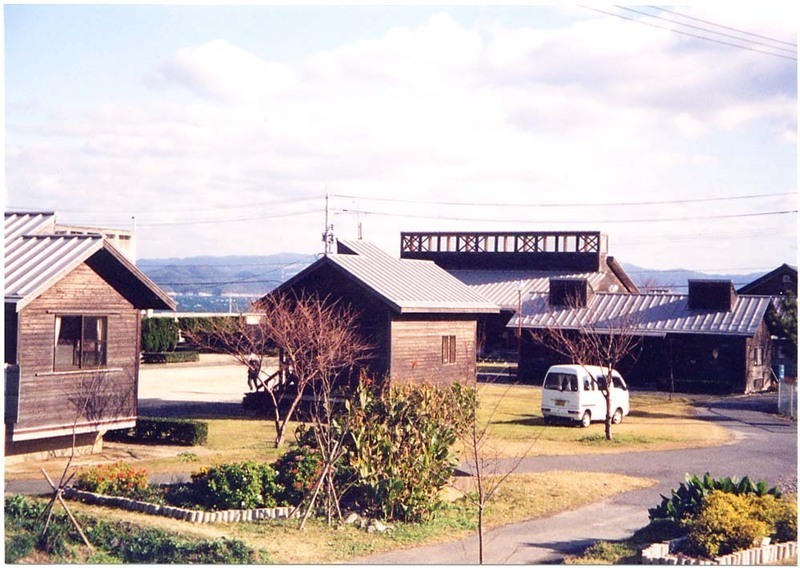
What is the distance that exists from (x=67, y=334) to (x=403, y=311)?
9.38 metres

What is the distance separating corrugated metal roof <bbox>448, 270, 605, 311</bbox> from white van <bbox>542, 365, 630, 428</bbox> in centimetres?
2041

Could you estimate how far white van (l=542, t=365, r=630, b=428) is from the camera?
90.0ft

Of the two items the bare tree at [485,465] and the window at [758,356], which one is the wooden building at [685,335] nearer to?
the window at [758,356]

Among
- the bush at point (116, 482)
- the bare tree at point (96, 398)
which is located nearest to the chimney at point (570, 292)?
the bare tree at point (96, 398)

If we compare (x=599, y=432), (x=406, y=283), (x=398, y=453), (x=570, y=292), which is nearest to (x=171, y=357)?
(x=570, y=292)

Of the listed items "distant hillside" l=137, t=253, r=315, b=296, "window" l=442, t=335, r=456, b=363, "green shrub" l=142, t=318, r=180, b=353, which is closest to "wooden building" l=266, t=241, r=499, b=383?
"window" l=442, t=335, r=456, b=363

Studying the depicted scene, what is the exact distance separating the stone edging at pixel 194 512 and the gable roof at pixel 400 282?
39.0ft

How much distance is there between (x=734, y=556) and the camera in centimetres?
1138

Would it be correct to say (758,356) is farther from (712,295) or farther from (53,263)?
(53,263)

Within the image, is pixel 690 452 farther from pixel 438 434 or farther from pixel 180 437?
pixel 180 437

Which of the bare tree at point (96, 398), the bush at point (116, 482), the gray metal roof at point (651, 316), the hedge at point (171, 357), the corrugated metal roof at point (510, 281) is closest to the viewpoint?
the bush at point (116, 482)

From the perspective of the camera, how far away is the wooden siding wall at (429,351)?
26484mm

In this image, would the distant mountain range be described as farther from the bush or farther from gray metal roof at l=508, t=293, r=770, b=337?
the bush

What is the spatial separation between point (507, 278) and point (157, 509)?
41813 mm
